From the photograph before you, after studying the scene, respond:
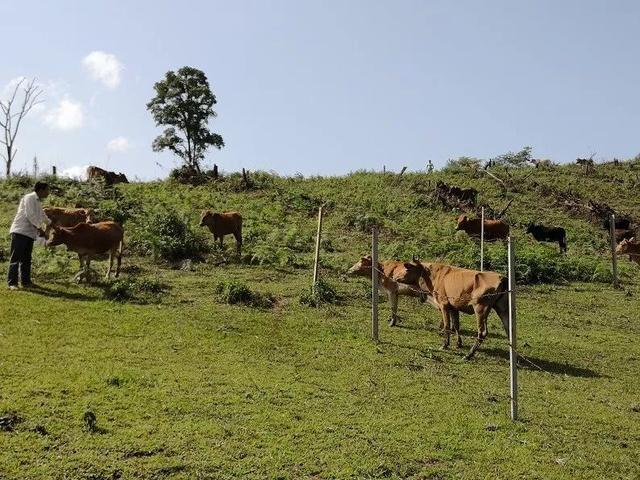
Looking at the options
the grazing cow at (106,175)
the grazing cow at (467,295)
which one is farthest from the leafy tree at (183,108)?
the grazing cow at (467,295)

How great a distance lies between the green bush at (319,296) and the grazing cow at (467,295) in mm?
2733

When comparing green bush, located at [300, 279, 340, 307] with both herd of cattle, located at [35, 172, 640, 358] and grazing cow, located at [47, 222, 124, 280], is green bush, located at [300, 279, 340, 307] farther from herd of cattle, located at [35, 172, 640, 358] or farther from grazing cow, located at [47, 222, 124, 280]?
grazing cow, located at [47, 222, 124, 280]

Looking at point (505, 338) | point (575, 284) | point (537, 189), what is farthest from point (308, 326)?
point (537, 189)

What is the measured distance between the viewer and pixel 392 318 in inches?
525

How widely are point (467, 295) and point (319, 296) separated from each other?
3.98m

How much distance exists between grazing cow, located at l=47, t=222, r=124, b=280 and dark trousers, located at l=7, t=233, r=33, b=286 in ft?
3.79

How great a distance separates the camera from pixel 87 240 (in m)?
14.6

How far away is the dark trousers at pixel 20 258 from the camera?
12.8 metres

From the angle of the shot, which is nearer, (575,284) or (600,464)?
(600,464)

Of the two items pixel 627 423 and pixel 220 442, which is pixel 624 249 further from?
pixel 220 442

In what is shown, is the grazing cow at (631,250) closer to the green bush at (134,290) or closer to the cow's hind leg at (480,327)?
the cow's hind leg at (480,327)

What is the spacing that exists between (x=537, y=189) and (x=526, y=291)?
55.5 feet

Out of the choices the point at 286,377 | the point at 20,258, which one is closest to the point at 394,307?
the point at 286,377

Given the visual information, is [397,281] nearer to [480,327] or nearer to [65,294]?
[480,327]
